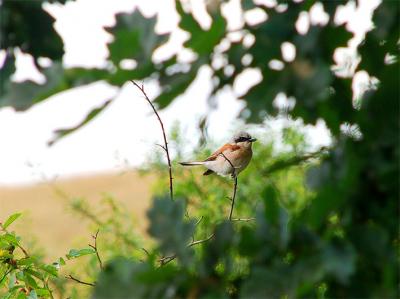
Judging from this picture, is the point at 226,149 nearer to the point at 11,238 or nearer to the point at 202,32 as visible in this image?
the point at 11,238

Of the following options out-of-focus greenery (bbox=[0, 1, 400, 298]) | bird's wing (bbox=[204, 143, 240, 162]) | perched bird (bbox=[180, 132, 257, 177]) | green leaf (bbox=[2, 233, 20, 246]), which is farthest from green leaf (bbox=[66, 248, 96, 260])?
bird's wing (bbox=[204, 143, 240, 162])

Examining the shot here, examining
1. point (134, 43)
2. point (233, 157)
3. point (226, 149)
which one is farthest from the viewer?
point (226, 149)

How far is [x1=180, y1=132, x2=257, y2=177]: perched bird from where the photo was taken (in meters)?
5.56

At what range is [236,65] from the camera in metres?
1.15

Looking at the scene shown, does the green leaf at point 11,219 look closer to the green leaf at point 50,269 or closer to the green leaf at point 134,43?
the green leaf at point 50,269

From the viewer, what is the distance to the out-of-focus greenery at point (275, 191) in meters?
1.08

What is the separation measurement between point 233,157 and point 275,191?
4413 millimetres

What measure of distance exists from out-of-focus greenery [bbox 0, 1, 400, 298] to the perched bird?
4240 mm

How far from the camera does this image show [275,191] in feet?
3.76

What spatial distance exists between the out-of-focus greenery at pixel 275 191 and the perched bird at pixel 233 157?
4240 millimetres

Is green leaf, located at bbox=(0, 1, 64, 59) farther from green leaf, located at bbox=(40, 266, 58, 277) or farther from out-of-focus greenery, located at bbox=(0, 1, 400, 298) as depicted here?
green leaf, located at bbox=(40, 266, 58, 277)

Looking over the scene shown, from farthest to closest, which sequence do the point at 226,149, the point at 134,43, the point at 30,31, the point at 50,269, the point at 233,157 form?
the point at 226,149 → the point at 233,157 → the point at 50,269 → the point at 30,31 → the point at 134,43

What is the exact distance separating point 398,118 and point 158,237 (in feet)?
1.34

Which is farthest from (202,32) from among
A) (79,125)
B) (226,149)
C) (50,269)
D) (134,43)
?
(226,149)
